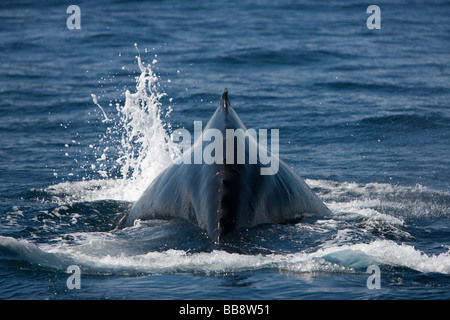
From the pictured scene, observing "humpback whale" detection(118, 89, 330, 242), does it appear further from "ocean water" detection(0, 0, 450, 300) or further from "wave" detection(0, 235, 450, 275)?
"wave" detection(0, 235, 450, 275)

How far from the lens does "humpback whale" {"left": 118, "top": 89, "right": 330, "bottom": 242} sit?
680 centimetres

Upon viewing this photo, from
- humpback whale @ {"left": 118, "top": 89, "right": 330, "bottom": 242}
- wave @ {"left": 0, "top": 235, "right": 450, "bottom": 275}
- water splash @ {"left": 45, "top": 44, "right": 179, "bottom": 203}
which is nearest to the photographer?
wave @ {"left": 0, "top": 235, "right": 450, "bottom": 275}

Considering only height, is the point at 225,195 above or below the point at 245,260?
above

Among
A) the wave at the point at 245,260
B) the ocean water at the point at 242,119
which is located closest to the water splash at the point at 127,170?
the ocean water at the point at 242,119

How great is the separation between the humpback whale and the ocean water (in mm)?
158

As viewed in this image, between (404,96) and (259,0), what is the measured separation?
57.7 ft

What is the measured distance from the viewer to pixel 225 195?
676 centimetres

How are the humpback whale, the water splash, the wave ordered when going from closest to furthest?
the wave → the humpback whale → the water splash

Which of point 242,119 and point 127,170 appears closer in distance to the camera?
point 127,170

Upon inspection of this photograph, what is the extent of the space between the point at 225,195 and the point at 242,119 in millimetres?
11206

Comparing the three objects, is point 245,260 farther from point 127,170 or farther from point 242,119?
point 242,119

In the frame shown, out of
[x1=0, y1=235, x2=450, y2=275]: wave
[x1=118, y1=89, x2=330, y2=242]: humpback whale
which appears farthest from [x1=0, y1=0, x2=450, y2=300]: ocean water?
[x1=118, y1=89, x2=330, y2=242]: humpback whale

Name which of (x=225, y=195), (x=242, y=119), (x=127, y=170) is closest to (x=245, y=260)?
(x=225, y=195)

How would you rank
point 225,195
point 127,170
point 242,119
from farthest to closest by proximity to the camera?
point 242,119 < point 127,170 < point 225,195
